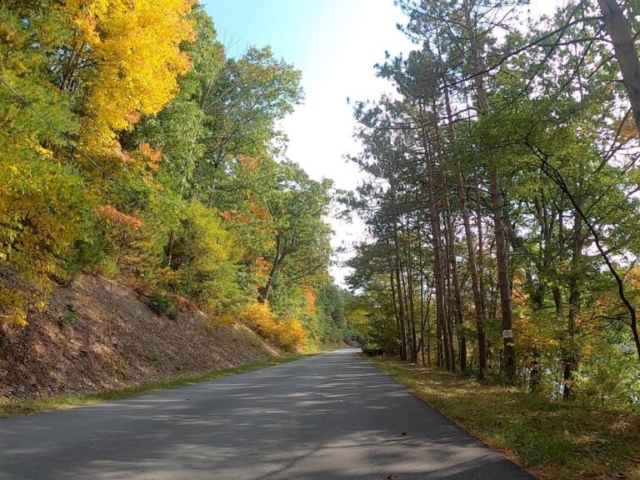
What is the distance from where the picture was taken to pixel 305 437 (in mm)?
6555

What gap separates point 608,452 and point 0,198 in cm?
917

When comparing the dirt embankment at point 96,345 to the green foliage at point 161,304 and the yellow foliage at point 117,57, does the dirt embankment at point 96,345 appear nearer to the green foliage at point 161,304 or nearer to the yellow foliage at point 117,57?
the green foliage at point 161,304

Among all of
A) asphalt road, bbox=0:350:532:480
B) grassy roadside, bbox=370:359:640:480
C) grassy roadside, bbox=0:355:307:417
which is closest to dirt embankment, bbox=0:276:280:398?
grassy roadside, bbox=0:355:307:417

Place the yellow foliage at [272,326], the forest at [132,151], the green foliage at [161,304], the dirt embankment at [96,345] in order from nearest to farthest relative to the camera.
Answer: the forest at [132,151], the dirt embankment at [96,345], the green foliage at [161,304], the yellow foliage at [272,326]

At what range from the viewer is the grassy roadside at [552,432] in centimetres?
493

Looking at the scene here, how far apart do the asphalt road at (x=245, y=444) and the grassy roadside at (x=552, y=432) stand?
0.33 meters

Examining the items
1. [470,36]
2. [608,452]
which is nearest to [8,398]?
[608,452]

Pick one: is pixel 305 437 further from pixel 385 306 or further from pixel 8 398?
pixel 385 306

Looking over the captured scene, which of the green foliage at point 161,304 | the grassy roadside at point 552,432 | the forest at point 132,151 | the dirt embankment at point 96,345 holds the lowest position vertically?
the grassy roadside at point 552,432

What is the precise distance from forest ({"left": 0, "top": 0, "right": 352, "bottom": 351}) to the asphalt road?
3307mm

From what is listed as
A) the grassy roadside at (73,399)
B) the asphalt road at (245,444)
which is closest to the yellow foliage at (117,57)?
the grassy roadside at (73,399)

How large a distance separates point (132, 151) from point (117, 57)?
196 inches

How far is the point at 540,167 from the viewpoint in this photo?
9328 millimetres

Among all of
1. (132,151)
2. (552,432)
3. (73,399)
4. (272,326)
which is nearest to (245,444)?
(552,432)
